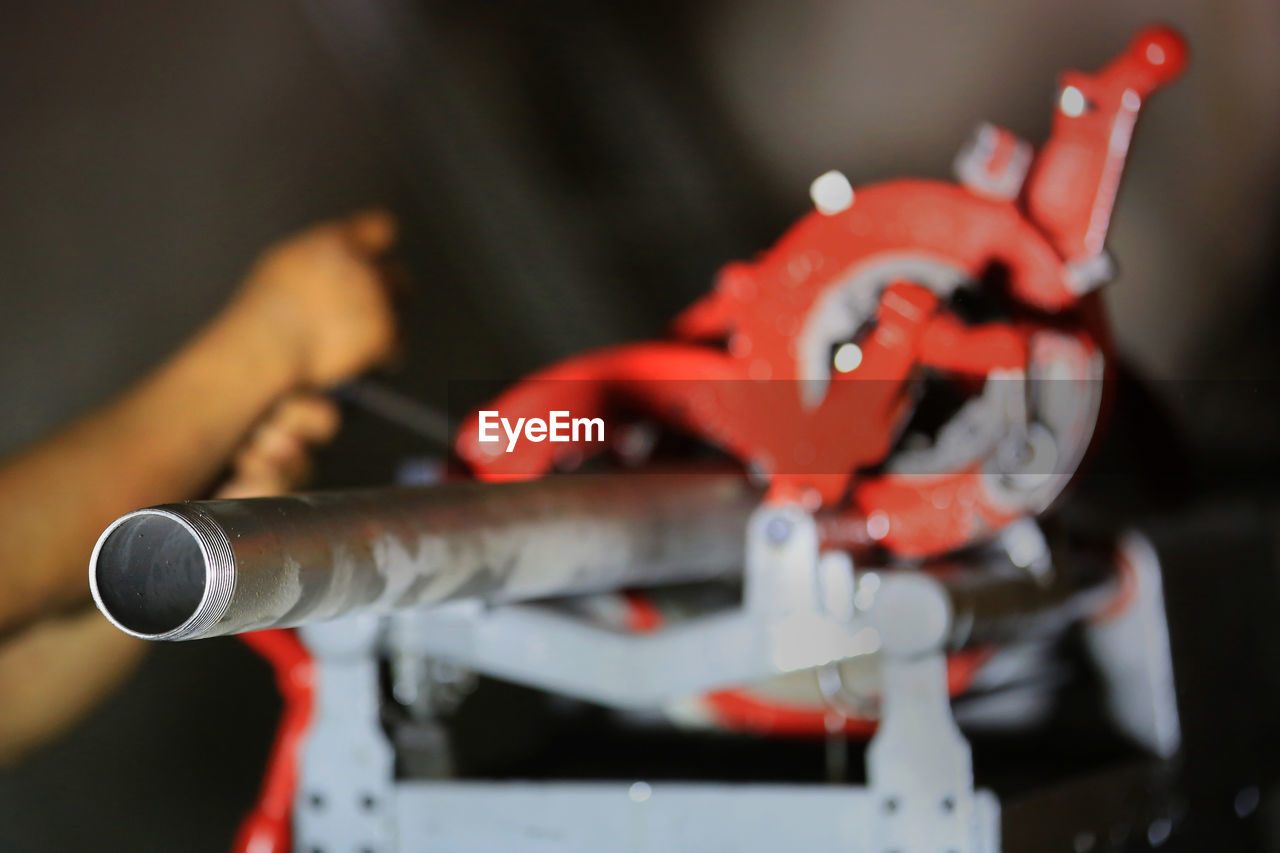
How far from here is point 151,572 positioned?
38 centimetres

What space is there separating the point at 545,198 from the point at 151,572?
0.97 m

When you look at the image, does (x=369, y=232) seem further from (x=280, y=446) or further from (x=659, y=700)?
(x=659, y=700)

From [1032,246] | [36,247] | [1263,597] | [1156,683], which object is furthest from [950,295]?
[36,247]

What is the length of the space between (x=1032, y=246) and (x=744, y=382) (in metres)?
0.17

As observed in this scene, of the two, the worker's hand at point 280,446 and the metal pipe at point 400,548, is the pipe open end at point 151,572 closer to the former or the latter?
the metal pipe at point 400,548

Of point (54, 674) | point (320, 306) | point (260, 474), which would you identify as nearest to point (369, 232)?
point (320, 306)

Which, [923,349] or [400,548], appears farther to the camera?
[923,349]

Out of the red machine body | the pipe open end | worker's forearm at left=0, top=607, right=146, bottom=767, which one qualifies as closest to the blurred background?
worker's forearm at left=0, top=607, right=146, bottom=767

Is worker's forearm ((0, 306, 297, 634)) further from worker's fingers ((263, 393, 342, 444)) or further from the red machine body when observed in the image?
the red machine body

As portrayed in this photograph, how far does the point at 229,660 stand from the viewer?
1.01 metres

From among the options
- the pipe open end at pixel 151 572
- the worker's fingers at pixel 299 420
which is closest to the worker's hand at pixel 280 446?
the worker's fingers at pixel 299 420

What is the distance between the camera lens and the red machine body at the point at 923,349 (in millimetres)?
615

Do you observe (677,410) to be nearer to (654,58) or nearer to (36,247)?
(36,247)

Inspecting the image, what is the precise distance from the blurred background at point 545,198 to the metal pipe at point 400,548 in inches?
8.3
